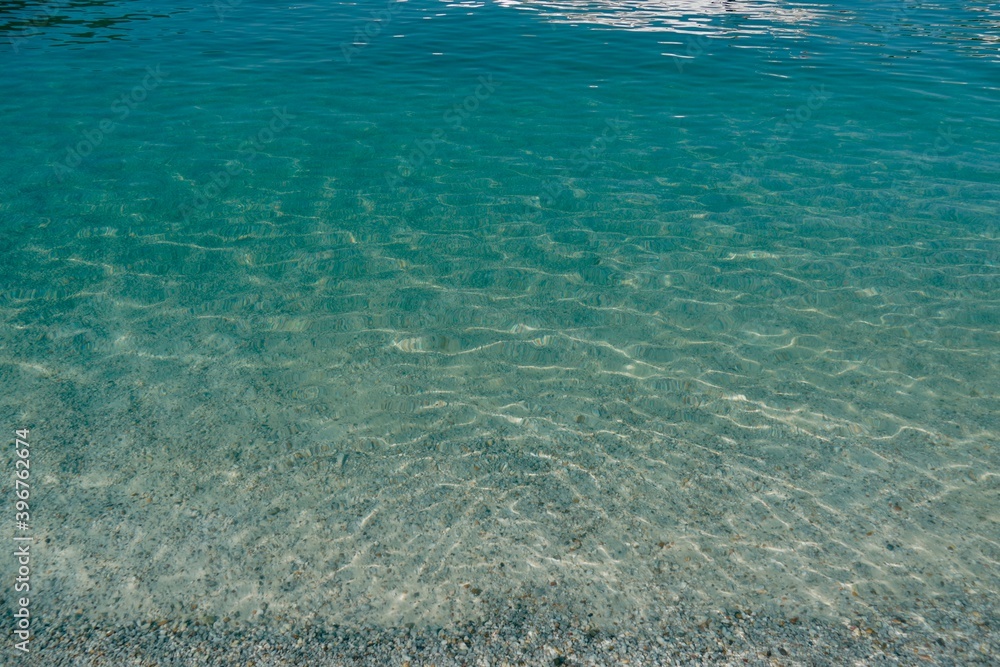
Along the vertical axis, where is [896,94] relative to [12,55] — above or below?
below

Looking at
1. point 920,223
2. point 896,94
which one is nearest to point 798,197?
point 920,223

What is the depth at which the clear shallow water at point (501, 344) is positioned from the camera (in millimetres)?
5359

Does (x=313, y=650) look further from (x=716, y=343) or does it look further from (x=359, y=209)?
(x=359, y=209)

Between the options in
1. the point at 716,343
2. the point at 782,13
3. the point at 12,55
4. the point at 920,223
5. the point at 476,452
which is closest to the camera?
the point at 476,452

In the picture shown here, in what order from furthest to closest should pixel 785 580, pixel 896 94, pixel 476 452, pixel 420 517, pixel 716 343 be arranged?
1. pixel 896 94
2. pixel 716 343
3. pixel 476 452
4. pixel 420 517
5. pixel 785 580

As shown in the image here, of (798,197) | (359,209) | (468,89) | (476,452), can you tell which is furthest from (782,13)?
(476,452)

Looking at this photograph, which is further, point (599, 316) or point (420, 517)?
point (599, 316)

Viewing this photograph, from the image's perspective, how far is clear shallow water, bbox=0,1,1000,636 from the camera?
536cm

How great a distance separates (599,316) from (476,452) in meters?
2.72

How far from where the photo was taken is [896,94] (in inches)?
615

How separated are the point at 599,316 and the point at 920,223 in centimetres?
580

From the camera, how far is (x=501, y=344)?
7762 mm

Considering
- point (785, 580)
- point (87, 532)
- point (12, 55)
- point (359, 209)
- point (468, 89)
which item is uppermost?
point (12, 55)

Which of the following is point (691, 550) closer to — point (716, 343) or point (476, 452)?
point (476, 452)
